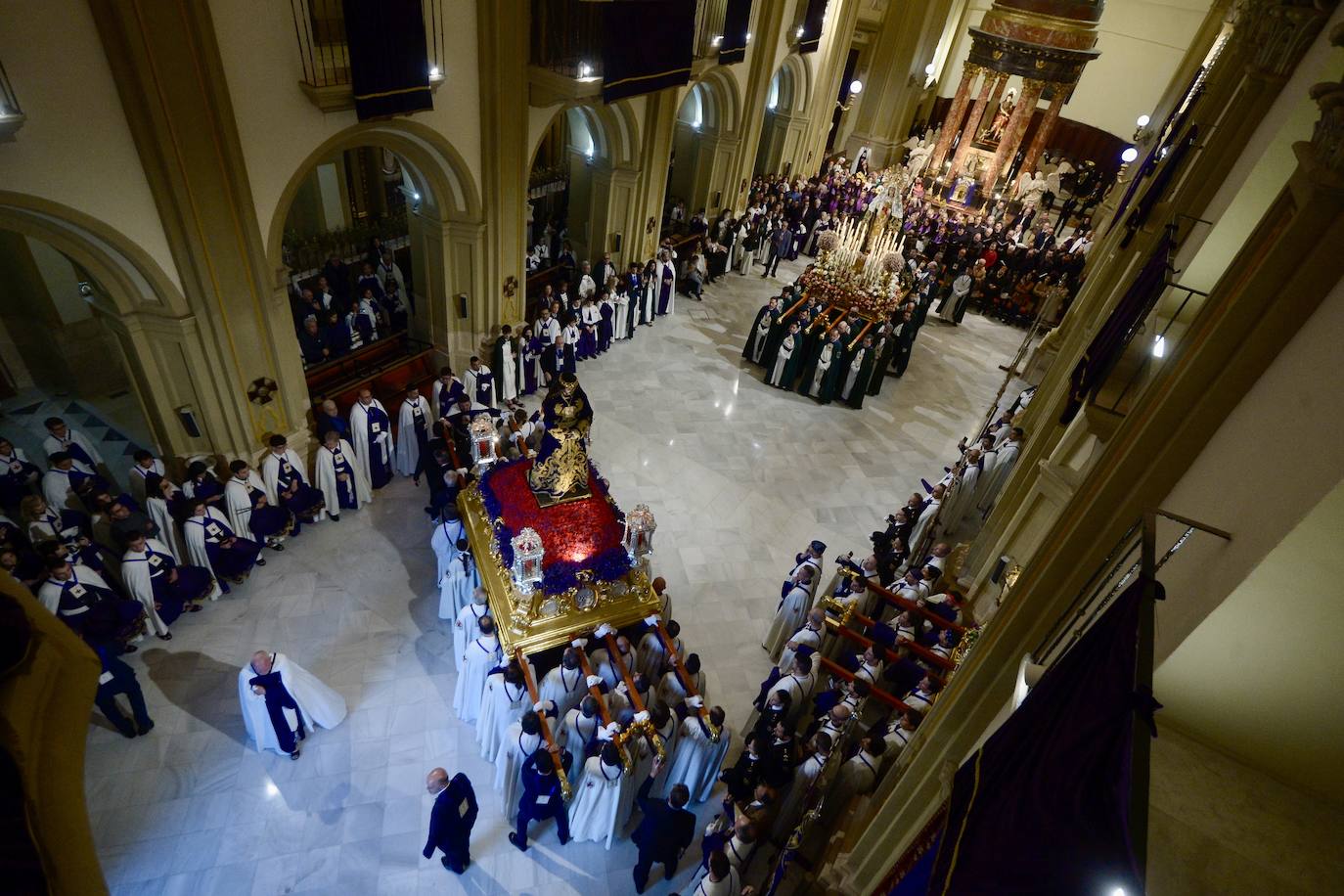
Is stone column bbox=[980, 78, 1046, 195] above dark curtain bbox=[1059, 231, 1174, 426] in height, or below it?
below

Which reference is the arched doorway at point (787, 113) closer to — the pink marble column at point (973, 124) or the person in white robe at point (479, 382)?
the pink marble column at point (973, 124)

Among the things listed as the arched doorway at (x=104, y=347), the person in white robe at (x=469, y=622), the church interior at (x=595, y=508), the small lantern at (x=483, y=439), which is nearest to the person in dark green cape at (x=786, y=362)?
the church interior at (x=595, y=508)

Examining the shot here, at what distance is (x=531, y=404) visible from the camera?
12.6 metres

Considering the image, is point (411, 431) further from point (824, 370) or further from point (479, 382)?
point (824, 370)

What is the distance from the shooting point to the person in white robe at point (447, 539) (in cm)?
817

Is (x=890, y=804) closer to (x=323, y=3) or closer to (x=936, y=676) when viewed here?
(x=936, y=676)

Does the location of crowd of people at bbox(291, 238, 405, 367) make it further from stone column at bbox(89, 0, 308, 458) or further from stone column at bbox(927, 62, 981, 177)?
stone column at bbox(927, 62, 981, 177)

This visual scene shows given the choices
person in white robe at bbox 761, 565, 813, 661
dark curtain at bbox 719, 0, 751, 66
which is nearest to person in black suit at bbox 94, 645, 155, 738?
person in white robe at bbox 761, 565, 813, 661

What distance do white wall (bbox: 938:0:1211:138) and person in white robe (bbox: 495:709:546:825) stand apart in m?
27.9

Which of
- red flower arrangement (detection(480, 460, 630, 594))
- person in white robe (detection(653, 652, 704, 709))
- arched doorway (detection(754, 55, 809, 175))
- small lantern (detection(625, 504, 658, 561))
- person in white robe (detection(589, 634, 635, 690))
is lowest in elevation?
person in white robe (detection(589, 634, 635, 690))

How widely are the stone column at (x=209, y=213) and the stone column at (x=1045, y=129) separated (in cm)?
2378

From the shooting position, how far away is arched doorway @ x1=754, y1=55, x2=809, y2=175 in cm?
2136

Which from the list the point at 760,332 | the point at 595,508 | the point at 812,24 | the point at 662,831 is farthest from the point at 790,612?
the point at 812,24

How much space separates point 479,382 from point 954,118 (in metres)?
21.4
